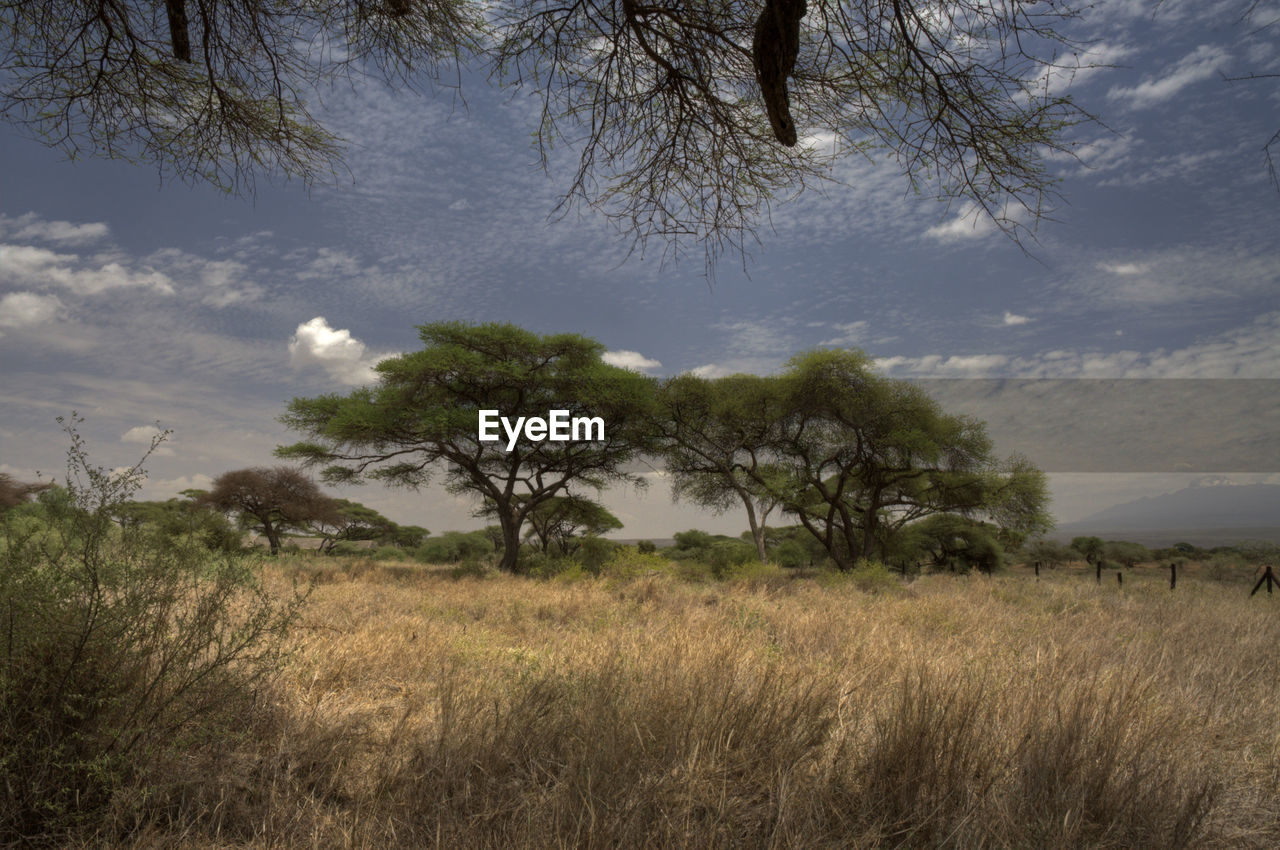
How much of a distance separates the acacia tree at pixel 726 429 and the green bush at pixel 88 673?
20325 mm

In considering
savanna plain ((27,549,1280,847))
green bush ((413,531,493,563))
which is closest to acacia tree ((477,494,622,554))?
green bush ((413,531,493,563))

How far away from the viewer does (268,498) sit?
1232 inches

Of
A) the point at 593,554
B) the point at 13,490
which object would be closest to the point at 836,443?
the point at 593,554

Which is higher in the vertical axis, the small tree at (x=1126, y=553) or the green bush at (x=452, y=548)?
the green bush at (x=452, y=548)

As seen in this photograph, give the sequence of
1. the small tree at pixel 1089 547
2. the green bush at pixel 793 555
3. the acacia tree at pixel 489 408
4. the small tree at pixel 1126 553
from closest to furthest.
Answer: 1. the acacia tree at pixel 489 408
2. the green bush at pixel 793 555
3. the small tree at pixel 1126 553
4. the small tree at pixel 1089 547

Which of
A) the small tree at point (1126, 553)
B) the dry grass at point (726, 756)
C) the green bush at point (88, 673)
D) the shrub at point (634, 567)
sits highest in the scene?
the green bush at point (88, 673)

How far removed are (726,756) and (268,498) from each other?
33.7 metres

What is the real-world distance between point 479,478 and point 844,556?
15.8m

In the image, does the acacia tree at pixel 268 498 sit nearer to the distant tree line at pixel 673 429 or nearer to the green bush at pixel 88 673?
the distant tree line at pixel 673 429

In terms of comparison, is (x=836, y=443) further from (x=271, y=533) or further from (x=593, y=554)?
(x=271, y=533)

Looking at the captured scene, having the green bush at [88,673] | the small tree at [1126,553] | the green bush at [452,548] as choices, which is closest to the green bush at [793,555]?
the green bush at [452,548]

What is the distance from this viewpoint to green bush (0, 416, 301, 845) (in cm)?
250

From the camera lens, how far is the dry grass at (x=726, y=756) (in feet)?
8.07

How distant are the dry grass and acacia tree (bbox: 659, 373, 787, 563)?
17.9m
